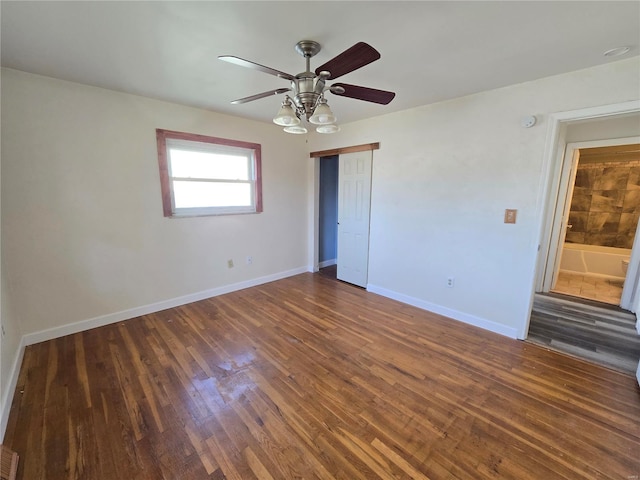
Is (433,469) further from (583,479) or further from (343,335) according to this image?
(343,335)

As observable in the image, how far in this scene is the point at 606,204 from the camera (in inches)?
198

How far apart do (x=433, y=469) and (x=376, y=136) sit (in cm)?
333

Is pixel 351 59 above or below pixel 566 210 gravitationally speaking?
above

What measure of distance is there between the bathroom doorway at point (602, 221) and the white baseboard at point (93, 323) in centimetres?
496

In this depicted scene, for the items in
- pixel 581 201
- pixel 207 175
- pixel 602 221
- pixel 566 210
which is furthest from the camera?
pixel 581 201

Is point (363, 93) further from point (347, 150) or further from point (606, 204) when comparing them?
point (606, 204)

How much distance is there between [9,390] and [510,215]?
14.0 feet

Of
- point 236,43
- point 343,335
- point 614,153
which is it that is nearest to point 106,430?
point 343,335

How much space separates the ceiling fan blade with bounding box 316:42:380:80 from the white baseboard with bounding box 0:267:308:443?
111 inches

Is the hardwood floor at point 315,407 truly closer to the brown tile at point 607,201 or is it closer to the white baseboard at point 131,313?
the white baseboard at point 131,313

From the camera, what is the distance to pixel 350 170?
12.6ft

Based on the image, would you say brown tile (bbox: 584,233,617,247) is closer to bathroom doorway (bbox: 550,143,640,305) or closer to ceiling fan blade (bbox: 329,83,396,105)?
bathroom doorway (bbox: 550,143,640,305)

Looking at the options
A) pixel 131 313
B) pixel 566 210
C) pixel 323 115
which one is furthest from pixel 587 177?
pixel 131 313

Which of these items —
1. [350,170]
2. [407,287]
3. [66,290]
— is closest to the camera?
[66,290]
